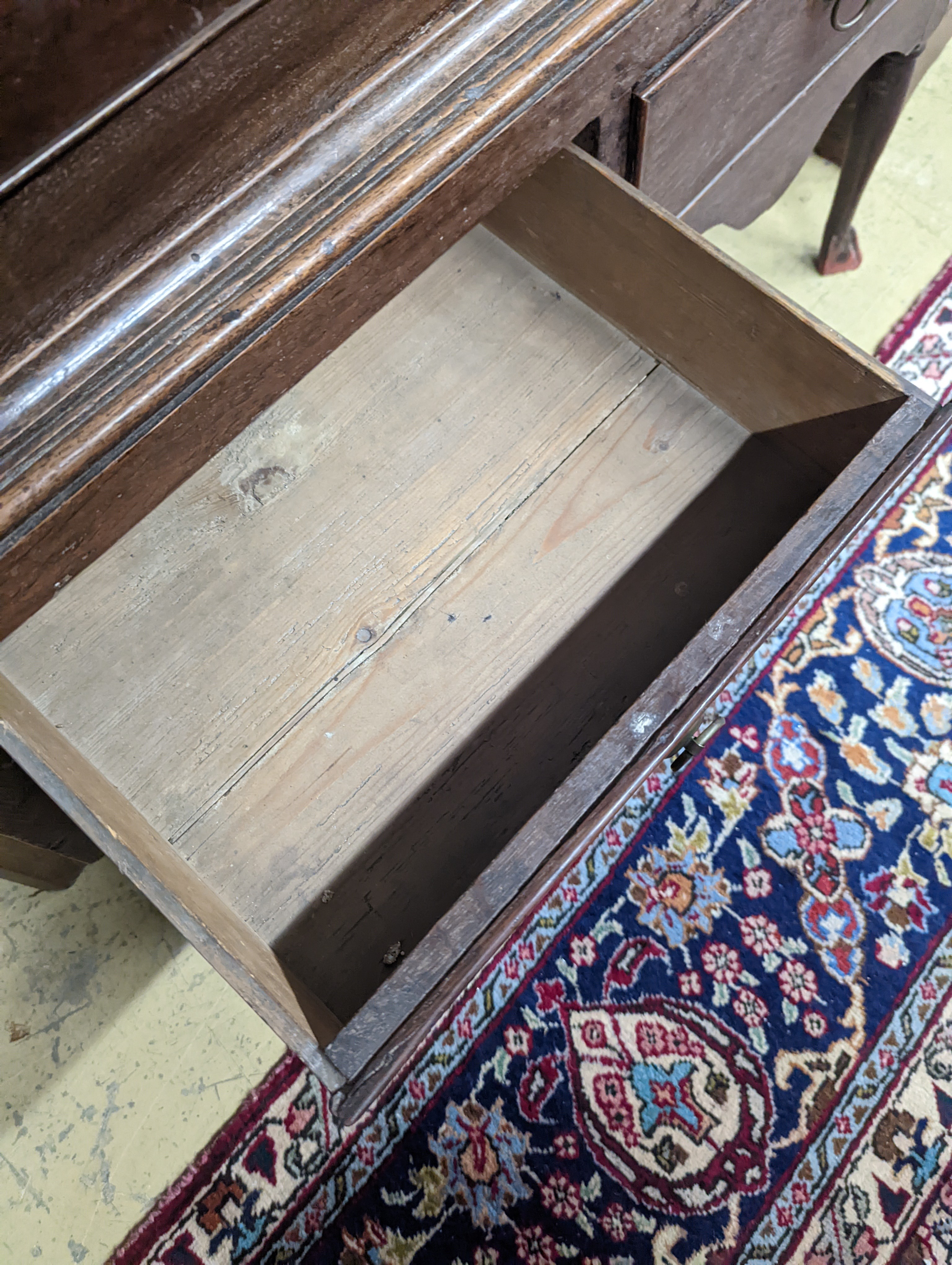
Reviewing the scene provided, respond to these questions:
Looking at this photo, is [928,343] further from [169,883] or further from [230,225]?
[169,883]

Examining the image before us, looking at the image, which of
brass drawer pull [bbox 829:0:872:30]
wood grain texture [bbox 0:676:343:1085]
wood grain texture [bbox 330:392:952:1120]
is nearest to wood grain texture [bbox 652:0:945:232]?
brass drawer pull [bbox 829:0:872:30]

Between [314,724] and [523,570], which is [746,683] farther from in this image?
[314,724]

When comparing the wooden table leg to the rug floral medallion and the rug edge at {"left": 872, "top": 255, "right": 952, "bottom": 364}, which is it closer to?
the rug edge at {"left": 872, "top": 255, "right": 952, "bottom": 364}

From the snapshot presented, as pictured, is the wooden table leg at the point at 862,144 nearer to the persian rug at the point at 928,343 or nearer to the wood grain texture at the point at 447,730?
the persian rug at the point at 928,343

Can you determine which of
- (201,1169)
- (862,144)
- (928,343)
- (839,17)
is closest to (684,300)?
(839,17)

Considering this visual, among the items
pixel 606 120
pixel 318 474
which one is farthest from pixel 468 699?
pixel 606 120

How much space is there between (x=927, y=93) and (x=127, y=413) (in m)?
1.70

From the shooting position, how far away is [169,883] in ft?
1.88

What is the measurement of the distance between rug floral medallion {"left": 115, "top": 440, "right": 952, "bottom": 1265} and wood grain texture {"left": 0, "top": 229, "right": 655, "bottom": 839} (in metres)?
0.49

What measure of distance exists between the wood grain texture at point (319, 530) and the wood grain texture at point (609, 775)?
0.96 ft

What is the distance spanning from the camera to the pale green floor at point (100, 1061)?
96 centimetres

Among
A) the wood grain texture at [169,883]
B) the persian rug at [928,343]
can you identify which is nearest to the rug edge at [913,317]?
the persian rug at [928,343]

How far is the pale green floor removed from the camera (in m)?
0.96

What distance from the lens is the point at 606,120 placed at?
733 mm
